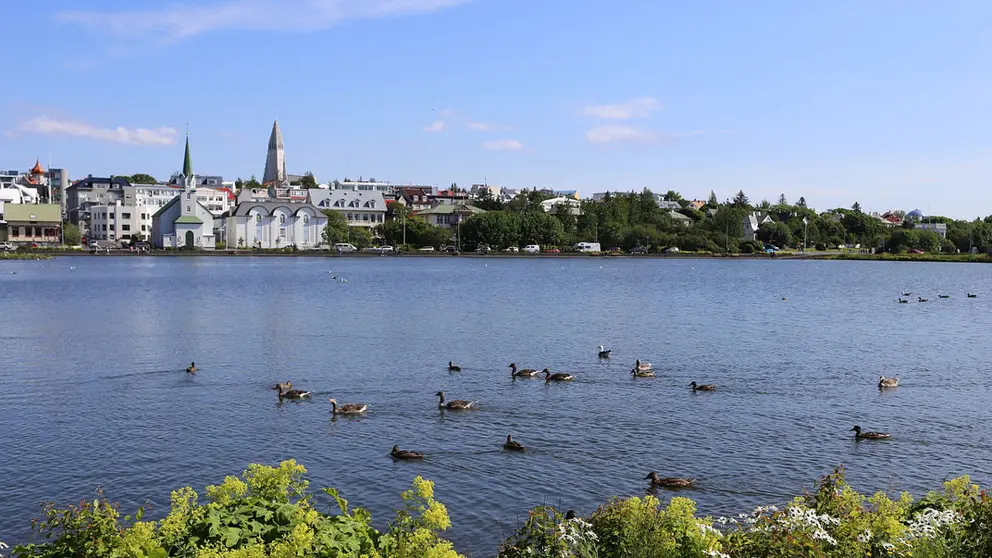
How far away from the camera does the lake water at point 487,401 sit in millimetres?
16797

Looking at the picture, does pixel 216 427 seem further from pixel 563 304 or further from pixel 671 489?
pixel 563 304

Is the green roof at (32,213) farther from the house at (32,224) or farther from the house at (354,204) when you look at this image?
the house at (354,204)

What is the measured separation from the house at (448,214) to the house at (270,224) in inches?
914

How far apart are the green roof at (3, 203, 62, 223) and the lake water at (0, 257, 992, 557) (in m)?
99.2

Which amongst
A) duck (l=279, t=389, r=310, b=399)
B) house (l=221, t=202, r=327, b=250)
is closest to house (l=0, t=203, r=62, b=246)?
house (l=221, t=202, r=327, b=250)

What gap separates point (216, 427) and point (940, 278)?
9412 cm

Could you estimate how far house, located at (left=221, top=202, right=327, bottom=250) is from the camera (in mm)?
142875

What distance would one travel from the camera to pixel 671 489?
16.3 m

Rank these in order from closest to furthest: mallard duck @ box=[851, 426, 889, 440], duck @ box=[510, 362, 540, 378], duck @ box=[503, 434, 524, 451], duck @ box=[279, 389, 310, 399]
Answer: duck @ box=[503, 434, 524, 451]
mallard duck @ box=[851, 426, 889, 440]
duck @ box=[279, 389, 310, 399]
duck @ box=[510, 362, 540, 378]

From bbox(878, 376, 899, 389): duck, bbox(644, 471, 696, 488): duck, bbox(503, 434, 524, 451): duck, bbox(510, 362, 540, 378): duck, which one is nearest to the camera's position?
bbox(644, 471, 696, 488): duck

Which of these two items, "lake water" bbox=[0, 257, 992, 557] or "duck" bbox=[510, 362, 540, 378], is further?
"duck" bbox=[510, 362, 540, 378]

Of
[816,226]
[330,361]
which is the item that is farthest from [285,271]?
[816,226]

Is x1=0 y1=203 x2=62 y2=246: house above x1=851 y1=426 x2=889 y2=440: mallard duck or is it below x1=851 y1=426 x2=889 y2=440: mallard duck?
above

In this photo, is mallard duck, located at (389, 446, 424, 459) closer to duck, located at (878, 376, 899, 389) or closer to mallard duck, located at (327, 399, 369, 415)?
mallard duck, located at (327, 399, 369, 415)
